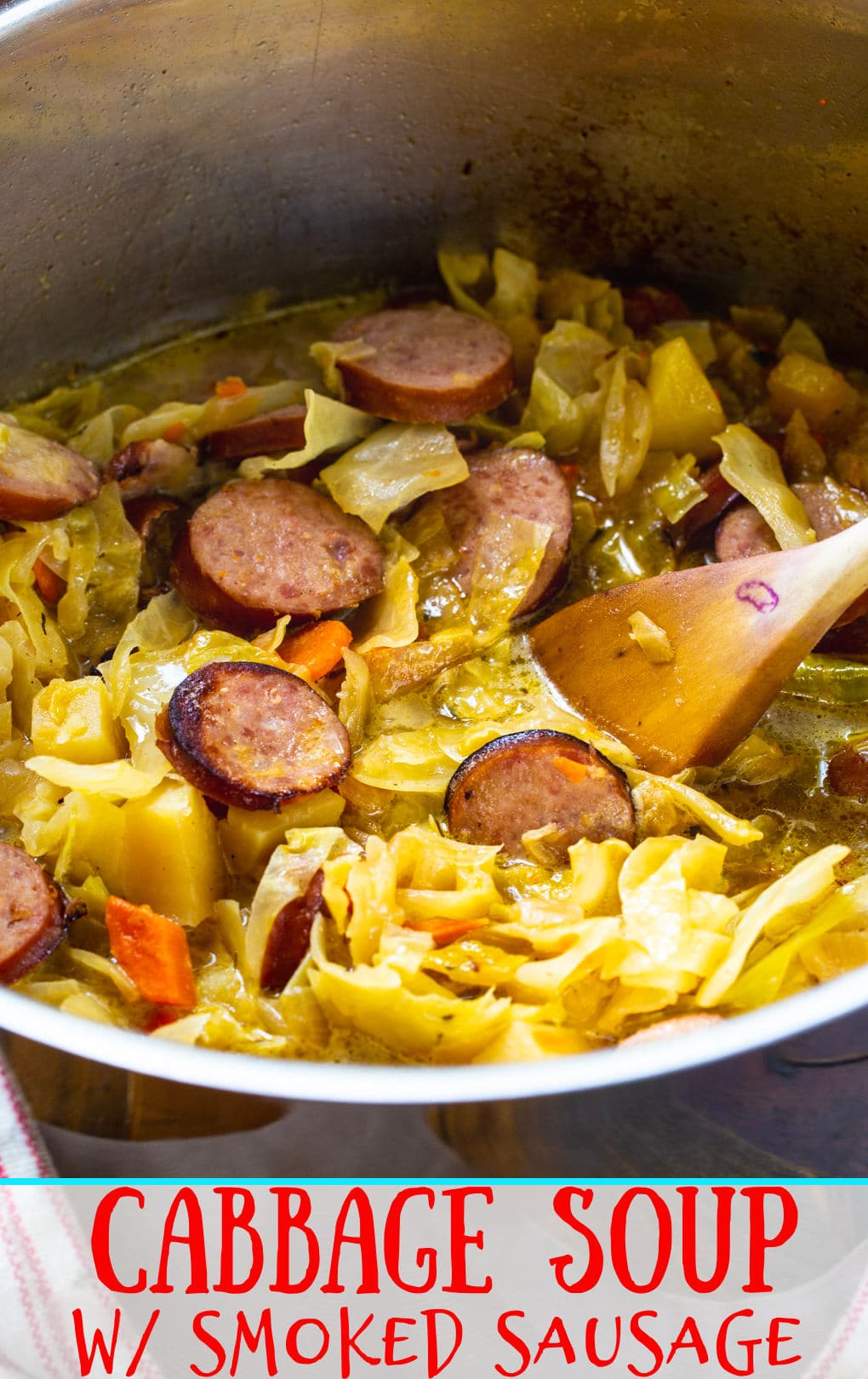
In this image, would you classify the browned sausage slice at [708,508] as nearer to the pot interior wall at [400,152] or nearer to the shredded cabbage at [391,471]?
the shredded cabbage at [391,471]

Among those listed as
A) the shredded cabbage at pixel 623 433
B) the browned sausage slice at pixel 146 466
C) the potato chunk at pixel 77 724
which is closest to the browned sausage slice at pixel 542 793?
the potato chunk at pixel 77 724

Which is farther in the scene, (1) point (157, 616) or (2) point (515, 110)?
(2) point (515, 110)

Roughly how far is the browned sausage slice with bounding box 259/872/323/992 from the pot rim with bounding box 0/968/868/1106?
0.61 meters

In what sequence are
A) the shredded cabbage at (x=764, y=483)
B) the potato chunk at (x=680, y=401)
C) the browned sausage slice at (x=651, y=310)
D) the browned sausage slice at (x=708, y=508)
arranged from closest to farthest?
the shredded cabbage at (x=764, y=483)
the browned sausage slice at (x=708, y=508)
the potato chunk at (x=680, y=401)
the browned sausage slice at (x=651, y=310)

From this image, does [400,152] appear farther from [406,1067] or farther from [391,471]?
[406,1067]

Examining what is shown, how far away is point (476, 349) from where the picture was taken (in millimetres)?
3266

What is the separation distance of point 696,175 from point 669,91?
24 centimetres

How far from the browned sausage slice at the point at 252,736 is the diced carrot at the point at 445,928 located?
14.5 inches

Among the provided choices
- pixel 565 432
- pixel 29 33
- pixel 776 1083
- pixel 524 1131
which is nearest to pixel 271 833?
pixel 524 1131

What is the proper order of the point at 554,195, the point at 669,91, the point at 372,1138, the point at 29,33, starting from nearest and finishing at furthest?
the point at 372,1138 < the point at 29,33 < the point at 669,91 < the point at 554,195

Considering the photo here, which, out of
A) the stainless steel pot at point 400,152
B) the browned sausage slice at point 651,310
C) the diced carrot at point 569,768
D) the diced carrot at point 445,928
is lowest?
the diced carrot at point 445,928

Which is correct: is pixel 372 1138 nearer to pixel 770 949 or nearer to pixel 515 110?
pixel 770 949

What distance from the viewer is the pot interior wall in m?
3.05

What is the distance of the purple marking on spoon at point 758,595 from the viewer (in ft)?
8.91
